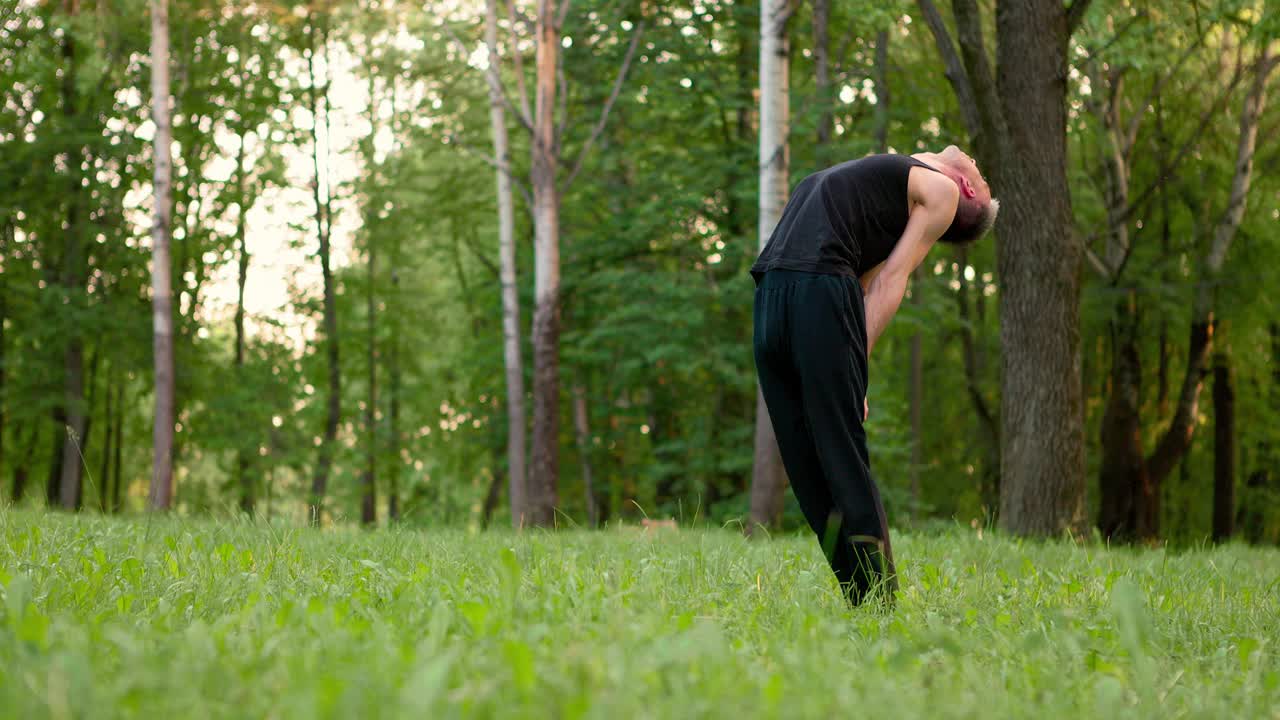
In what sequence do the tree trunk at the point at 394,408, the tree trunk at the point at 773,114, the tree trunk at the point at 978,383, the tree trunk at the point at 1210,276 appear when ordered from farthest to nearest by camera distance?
1. the tree trunk at the point at 394,408
2. the tree trunk at the point at 978,383
3. the tree trunk at the point at 1210,276
4. the tree trunk at the point at 773,114

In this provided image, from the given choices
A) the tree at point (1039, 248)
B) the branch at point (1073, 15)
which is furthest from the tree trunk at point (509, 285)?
the branch at point (1073, 15)

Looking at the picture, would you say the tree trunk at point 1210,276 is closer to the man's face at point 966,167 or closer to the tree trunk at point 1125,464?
the tree trunk at point 1125,464

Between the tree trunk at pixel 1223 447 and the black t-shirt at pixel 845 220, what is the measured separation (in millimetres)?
19520

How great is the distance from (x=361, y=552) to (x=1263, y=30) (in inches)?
404

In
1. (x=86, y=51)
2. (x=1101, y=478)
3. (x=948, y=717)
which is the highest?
(x=86, y=51)

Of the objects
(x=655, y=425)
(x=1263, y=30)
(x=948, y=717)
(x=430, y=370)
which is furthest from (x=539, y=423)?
(x=430, y=370)

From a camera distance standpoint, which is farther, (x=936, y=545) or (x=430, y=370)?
(x=430, y=370)

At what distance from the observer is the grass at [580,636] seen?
71.7 inches

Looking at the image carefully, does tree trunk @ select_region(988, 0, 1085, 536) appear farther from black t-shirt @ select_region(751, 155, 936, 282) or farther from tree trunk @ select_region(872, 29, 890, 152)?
tree trunk @ select_region(872, 29, 890, 152)

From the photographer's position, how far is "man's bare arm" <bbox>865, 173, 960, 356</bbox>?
3.95 m

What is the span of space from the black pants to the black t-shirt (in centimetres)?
9

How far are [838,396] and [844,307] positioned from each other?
1.08 ft

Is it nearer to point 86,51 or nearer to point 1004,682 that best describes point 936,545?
point 1004,682

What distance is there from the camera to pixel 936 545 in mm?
6234
